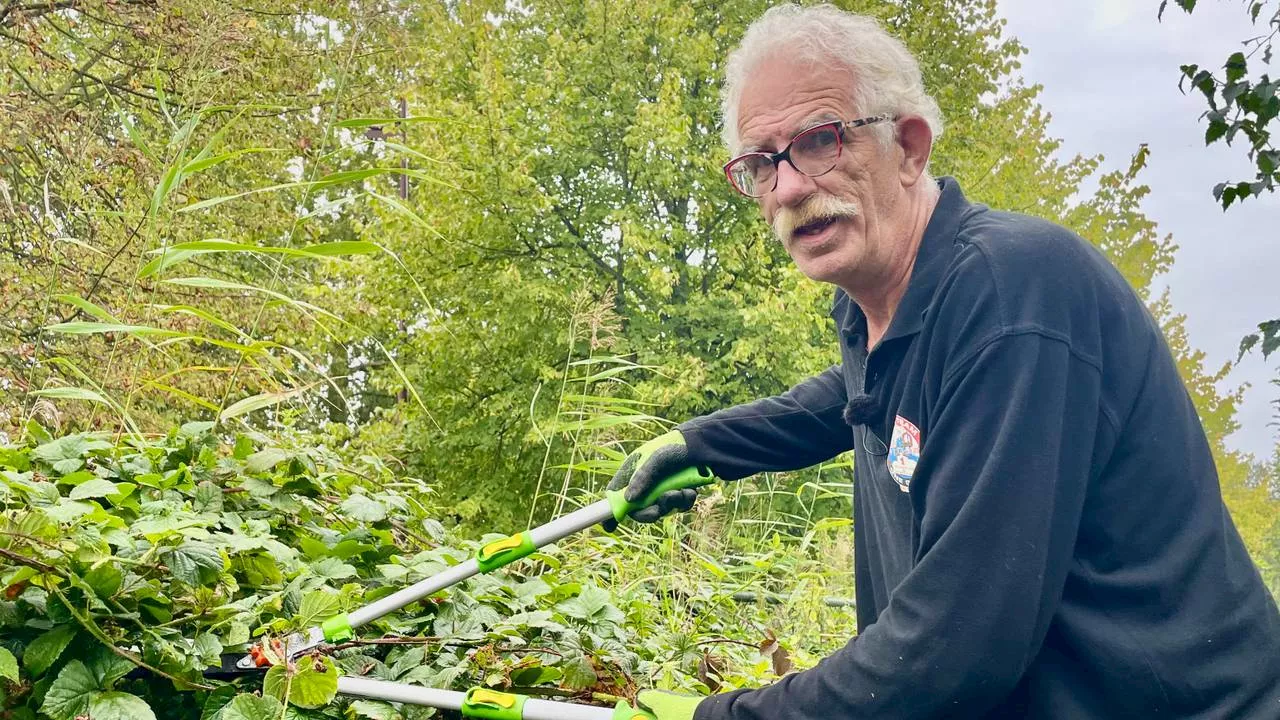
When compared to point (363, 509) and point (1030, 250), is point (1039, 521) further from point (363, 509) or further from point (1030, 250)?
point (363, 509)

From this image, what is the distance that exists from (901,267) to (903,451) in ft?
1.15

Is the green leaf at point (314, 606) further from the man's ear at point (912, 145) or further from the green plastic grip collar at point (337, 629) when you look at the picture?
the man's ear at point (912, 145)

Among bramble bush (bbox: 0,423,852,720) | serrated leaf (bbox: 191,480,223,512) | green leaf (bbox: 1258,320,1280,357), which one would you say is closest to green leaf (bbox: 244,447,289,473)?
bramble bush (bbox: 0,423,852,720)

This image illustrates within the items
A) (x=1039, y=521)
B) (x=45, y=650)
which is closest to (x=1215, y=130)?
(x=1039, y=521)

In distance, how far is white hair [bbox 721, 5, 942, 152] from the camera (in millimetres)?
1814

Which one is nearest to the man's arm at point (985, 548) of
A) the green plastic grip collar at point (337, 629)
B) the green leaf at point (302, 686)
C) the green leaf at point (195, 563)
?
the green leaf at point (302, 686)

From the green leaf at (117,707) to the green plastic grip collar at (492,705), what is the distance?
1.48ft

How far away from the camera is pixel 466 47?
17.2m

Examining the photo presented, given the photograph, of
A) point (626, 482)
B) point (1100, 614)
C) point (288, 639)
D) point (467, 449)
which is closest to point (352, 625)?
point (288, 639)

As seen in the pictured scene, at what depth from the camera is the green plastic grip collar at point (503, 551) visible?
6.46ft

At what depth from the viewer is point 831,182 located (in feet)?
6.01

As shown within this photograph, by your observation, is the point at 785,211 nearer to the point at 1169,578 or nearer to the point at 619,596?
the point at 1169,578

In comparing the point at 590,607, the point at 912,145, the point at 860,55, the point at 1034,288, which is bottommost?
the point at 590,607

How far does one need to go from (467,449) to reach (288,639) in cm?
1436
